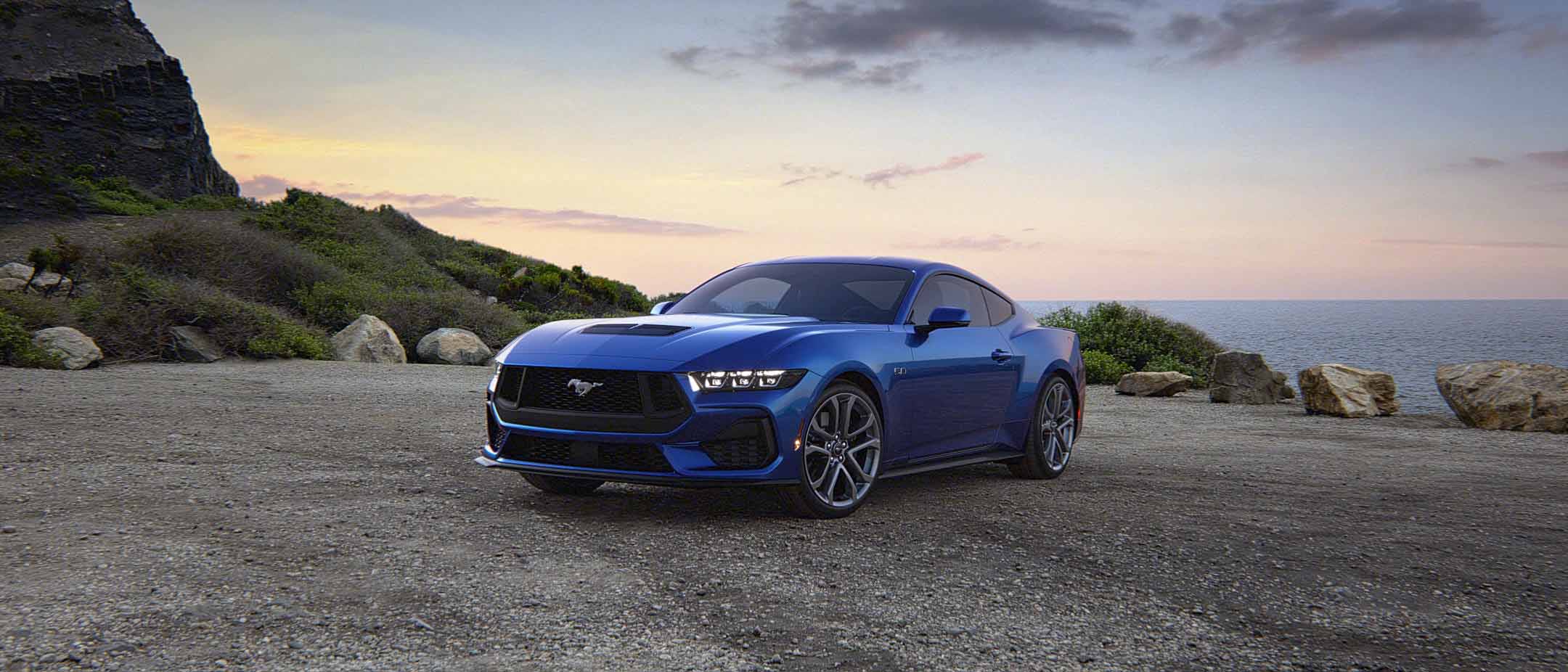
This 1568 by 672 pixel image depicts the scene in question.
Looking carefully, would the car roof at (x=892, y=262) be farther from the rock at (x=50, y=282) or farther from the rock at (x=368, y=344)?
the rock at (x=50, y=282)

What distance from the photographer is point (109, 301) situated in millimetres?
16391

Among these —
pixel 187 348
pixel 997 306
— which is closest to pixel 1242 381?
pixel 997 306

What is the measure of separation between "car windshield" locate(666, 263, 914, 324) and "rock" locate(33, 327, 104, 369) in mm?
10601

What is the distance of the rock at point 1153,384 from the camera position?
18.2 m

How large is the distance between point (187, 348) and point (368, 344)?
3149mm

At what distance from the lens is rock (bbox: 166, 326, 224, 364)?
52.9 ft

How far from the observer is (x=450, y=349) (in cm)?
2052

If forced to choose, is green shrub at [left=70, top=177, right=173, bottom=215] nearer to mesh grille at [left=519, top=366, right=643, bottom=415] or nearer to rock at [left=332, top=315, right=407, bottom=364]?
rock at [left=332, top=315, right=407, bottom=364]

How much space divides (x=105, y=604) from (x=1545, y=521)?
747 cm

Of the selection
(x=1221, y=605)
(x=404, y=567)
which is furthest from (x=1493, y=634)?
(x=404, y=567)

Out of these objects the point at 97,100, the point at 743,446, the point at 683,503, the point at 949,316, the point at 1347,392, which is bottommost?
the point at 683,503

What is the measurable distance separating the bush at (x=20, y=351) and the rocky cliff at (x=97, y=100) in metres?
24.6

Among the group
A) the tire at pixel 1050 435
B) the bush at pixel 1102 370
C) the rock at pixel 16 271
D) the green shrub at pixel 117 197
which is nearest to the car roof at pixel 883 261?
the tire at pixel 1050 435

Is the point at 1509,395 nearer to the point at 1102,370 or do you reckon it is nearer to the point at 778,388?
the point at 1102,370
